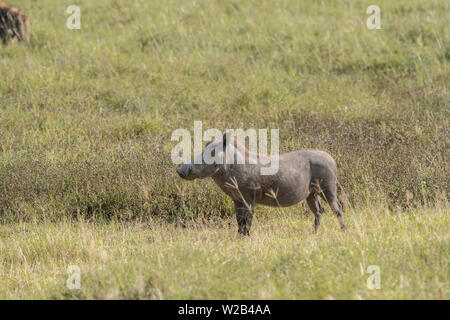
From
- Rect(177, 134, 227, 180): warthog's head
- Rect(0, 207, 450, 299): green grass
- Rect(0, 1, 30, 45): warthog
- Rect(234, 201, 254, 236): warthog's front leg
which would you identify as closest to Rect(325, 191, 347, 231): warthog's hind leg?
Rect(0, 207, 450, 299): green grass

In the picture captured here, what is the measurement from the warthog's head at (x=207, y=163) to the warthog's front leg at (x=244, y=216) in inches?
19.4

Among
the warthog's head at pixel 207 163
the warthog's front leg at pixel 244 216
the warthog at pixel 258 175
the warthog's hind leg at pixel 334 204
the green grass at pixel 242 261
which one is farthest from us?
the warthog's hind leg at pixel 334 204

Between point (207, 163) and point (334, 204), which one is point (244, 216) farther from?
point (334, 204)

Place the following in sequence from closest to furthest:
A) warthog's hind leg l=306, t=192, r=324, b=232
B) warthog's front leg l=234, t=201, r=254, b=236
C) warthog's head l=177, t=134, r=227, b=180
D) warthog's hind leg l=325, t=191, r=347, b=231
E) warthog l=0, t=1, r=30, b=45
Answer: warthog's head l=177, t=134, r=227, b=180 < warthog's front leg l=234, t=201, r=254, b=236 < warthog's hind leg l=325, t=191, r=347, b=231 < warthog's hind leg l=306, t=192, r=324, b=232 < warthog l=0, t=1, r=30, b=45

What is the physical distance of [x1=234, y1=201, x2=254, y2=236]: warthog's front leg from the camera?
6.08 metres

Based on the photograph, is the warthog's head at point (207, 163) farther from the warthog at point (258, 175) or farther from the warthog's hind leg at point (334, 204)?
the warthog's hind leg at point (334, 204)

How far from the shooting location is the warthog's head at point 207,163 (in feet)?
18.8

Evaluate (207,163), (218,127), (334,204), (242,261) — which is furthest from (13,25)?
(242,261)

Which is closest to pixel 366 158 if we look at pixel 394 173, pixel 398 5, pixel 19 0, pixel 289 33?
pixel 394 173

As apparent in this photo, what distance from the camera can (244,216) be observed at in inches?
241

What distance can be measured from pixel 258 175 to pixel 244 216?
42 cm

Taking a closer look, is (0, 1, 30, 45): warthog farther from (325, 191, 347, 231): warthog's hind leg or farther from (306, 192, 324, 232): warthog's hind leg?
(325, 191, 347, 231): warthog's hind leg

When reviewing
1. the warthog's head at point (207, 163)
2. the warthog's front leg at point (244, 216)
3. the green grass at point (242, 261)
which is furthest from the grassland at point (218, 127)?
the warthog's head at point (207, 163)
